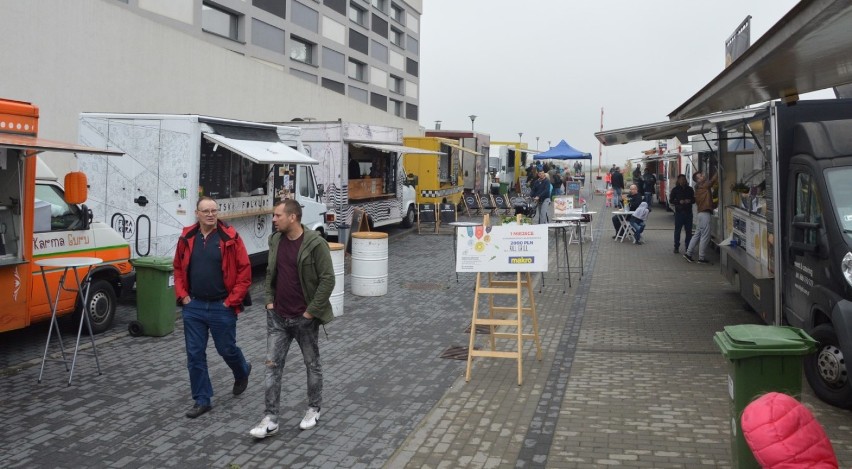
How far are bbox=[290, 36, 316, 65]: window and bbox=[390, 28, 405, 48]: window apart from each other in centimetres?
1361

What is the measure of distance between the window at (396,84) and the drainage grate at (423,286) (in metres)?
45.0

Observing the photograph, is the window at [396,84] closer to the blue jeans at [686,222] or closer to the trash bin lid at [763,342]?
the blue jeans at [686,222]

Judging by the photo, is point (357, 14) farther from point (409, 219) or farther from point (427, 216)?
point (427, 216)

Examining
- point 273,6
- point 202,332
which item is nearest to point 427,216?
point 202,332

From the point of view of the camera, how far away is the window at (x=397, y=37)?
187ft

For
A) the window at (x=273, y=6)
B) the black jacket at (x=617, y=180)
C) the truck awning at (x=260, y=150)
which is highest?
the window at (x=273, y=6)

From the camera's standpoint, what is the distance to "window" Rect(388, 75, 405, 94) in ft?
187

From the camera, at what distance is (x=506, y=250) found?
775 cm

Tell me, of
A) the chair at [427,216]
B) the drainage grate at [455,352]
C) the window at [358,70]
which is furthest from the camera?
the window at [358,70]

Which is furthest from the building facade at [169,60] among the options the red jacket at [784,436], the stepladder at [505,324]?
the red jacket at [784,436]

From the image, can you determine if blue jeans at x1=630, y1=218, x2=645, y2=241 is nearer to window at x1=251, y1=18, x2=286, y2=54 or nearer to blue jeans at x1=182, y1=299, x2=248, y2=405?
blue jeans at x1=182, y1=299, x2=248, y2=405

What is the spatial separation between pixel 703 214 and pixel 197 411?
465 inches

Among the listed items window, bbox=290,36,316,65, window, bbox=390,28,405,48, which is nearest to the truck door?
window, bbox=290,36,316,65

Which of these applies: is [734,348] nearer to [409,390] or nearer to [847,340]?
[847,340]
